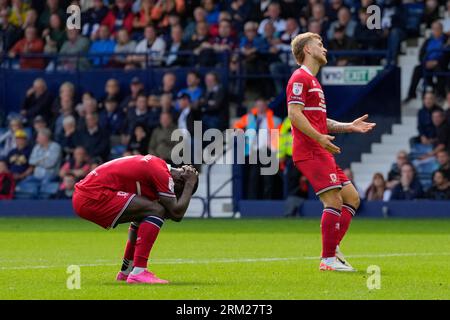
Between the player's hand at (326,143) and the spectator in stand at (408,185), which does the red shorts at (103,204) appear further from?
the spectator in stand at (408,185)

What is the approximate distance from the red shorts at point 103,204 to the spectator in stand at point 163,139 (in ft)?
46.3

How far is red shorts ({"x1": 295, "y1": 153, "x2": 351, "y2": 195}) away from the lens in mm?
13430

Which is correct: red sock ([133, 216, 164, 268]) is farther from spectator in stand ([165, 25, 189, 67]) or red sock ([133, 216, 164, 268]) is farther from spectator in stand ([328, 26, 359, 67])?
spectator in stand ([165, 25, 189, 67])

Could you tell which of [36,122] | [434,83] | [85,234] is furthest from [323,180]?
[36,122]

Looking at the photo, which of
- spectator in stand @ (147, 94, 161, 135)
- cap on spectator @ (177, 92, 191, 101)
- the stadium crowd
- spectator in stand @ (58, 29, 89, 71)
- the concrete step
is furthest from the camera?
spectator in stand @ (58, 29, 89, 71)

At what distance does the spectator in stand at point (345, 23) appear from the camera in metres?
27.3

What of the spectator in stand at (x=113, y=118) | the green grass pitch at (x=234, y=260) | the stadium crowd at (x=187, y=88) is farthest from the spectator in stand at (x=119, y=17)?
the green grass pitch at (x=234, y=260)

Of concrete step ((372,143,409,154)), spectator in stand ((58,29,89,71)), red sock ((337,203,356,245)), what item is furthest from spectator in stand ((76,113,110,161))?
red sock ((337,203,356,245))

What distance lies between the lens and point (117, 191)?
12227mm

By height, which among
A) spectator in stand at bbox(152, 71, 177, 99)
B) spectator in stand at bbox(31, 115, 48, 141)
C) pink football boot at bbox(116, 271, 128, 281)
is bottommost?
pink football boot at bbox(116, 271, 128, 281)

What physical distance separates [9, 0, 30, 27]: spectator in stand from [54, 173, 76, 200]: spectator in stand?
19.0 ft

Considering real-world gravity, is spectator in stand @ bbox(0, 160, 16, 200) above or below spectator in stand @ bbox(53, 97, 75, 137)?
below

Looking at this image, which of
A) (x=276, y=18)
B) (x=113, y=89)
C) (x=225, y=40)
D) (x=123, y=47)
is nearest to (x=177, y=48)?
(x=225, y=40)
